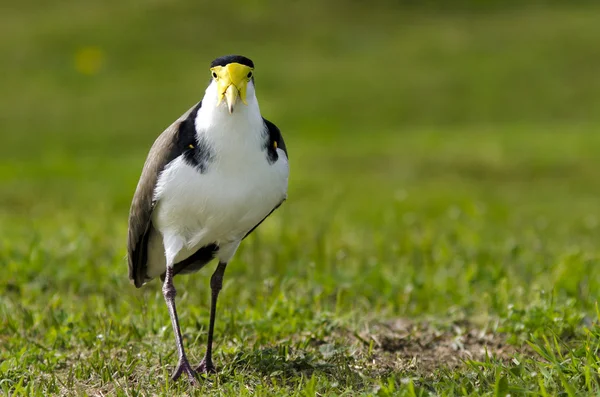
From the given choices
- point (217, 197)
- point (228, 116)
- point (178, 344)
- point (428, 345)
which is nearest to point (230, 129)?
point (228, 116)

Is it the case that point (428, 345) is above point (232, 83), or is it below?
below

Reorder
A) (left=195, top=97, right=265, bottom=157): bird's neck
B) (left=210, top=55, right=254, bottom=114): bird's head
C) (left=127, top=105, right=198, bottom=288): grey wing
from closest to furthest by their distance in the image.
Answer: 1. (left=210, top=55, right=254, bottom=114): bird's head
2. (left=195, top=97, right=265, bottom=157): bird's neck
3. (left=127, top=105, right=198, bottom=288): grey wing

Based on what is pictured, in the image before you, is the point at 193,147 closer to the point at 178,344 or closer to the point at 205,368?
the point at 178,344

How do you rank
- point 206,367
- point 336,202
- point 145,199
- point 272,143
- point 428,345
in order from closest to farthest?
1. point 272,143
2. point 206,367
3. point 145,199
4. point 428,345
5. point 336,202

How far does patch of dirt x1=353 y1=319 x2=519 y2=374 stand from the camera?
4797mm

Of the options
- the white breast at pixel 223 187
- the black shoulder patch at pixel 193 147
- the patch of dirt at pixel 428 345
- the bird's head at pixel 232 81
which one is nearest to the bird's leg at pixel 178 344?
the white breast at pixel 223 187

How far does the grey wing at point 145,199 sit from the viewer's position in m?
4.51

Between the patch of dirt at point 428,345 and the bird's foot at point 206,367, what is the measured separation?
0.82 meters

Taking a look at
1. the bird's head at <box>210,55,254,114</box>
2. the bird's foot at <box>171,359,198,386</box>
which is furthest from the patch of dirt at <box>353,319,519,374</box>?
the bird's head at <box>210,55,254,114</box>

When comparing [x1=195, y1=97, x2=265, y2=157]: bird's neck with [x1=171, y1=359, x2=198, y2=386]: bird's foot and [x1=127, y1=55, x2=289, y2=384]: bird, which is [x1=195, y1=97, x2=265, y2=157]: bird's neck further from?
[x1=171, y1=359, x2=198, y2=386]: bird's foot

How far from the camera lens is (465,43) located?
90.5 ft

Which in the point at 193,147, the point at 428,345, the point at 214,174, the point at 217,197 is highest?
the point at 193,147

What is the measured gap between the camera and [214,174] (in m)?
→ 4.32

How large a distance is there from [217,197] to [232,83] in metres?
0.55
